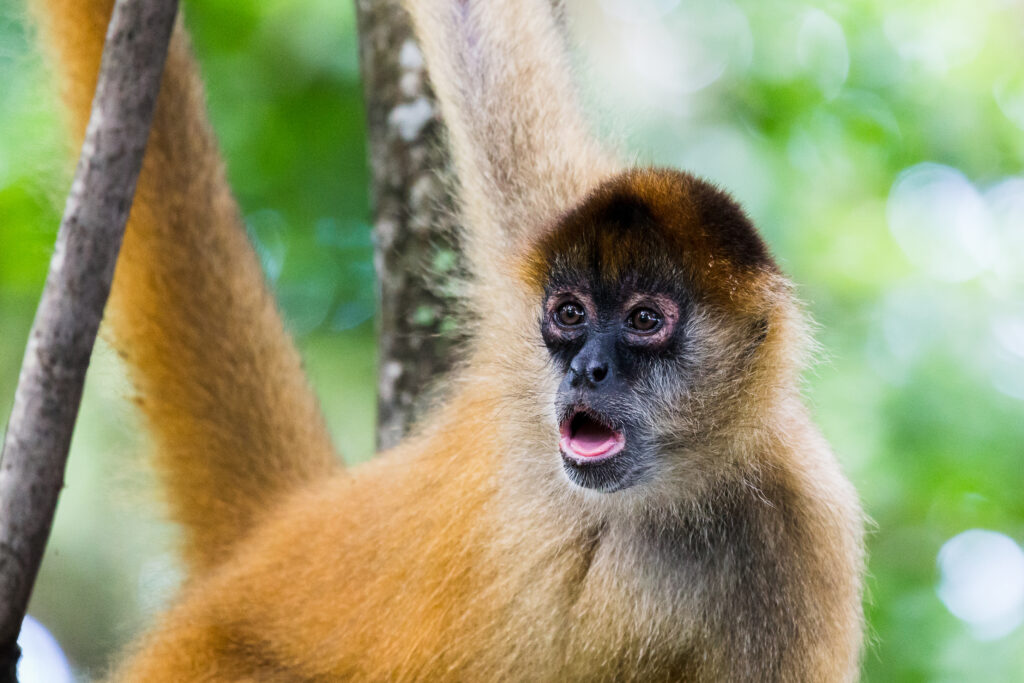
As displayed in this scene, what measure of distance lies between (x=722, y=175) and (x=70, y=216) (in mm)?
5224

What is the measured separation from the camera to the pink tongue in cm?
428

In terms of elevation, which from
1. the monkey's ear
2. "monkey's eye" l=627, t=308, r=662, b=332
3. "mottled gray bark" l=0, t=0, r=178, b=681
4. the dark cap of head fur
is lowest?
"mottled gray bark" l=0, t=0, r=178, b=681

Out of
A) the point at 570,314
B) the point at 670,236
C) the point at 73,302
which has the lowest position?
the point at 73,302

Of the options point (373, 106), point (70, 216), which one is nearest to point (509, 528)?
point (70, 216)

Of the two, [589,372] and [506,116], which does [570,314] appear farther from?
[506,116]

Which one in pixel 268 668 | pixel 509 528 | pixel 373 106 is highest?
pixel 373 106

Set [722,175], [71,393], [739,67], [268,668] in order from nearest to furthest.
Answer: [71,393] < [268,668] < [722,175] < [739,67]

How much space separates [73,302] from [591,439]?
2235 millimetres

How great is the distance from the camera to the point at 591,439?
4.37 metres

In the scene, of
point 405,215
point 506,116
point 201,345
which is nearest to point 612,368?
point 506,116

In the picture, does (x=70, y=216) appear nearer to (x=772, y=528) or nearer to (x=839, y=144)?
(x=772, y=528)

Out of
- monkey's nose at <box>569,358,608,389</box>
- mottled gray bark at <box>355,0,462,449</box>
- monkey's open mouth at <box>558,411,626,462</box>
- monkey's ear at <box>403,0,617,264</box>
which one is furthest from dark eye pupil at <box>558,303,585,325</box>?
mottled gray bark at <box>355,0,462,449</box>

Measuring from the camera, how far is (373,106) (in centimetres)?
596

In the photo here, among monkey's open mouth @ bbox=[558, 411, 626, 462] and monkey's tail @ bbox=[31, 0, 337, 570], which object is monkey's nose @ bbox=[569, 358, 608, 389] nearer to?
monkey's open mouth @ bbox=[558, 411, 626, 462]
